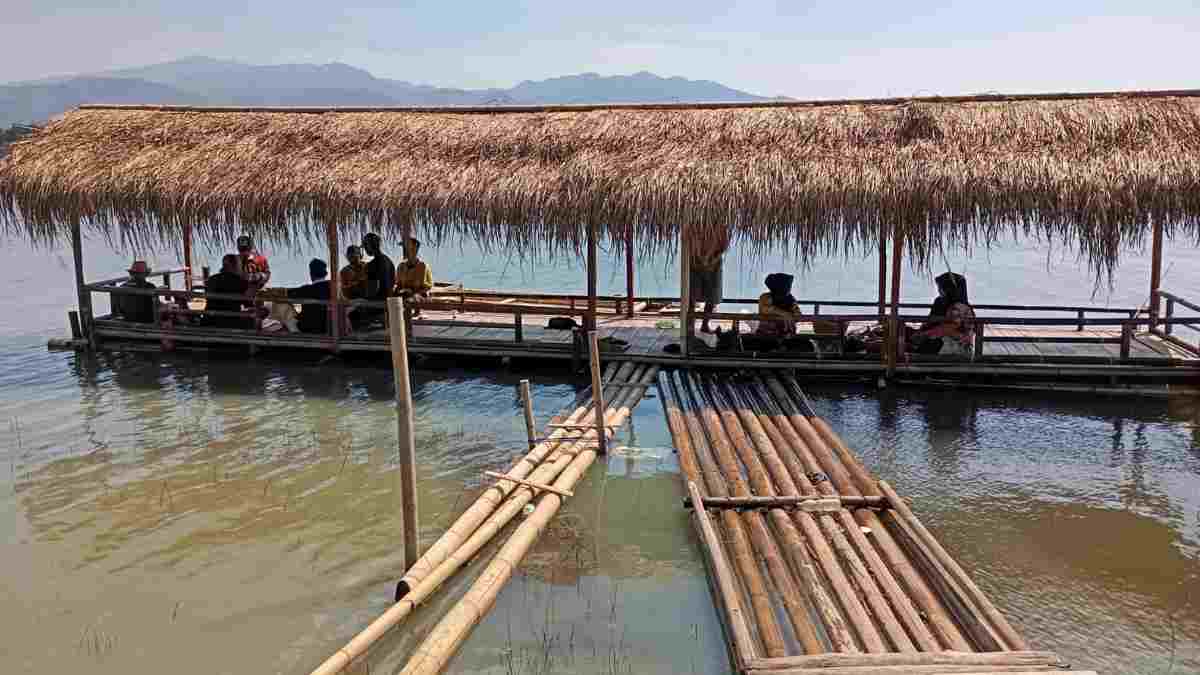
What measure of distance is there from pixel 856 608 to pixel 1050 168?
593cm

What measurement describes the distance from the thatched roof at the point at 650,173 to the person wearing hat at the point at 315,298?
67 cm

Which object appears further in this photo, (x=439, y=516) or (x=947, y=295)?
(x=947, y=295)

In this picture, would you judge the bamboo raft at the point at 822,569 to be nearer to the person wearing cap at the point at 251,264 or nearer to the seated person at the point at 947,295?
the seated person at the point at 947,295

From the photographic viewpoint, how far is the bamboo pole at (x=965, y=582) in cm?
451

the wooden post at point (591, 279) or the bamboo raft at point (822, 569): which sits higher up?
the wooden post at point (591, 279)

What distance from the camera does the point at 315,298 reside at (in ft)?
36.0

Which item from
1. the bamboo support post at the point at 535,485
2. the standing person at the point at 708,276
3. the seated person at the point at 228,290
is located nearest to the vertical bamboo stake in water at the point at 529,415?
the bamboo support post at the point at 535,485

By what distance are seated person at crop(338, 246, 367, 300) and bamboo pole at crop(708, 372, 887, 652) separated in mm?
4458

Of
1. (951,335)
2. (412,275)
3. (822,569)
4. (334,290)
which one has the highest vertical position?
(412,275)

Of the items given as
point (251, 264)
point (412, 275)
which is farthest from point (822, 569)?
point (251, 264)

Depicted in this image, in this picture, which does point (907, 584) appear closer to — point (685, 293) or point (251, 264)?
point (685, 293)

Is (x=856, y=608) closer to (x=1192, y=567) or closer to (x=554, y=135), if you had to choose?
(x=1192, y=567)

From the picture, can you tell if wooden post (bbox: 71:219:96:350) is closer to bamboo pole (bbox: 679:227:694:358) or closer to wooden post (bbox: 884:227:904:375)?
bamboo pole (bbox: 679:227:694:358)

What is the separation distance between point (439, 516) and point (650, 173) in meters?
4.38
